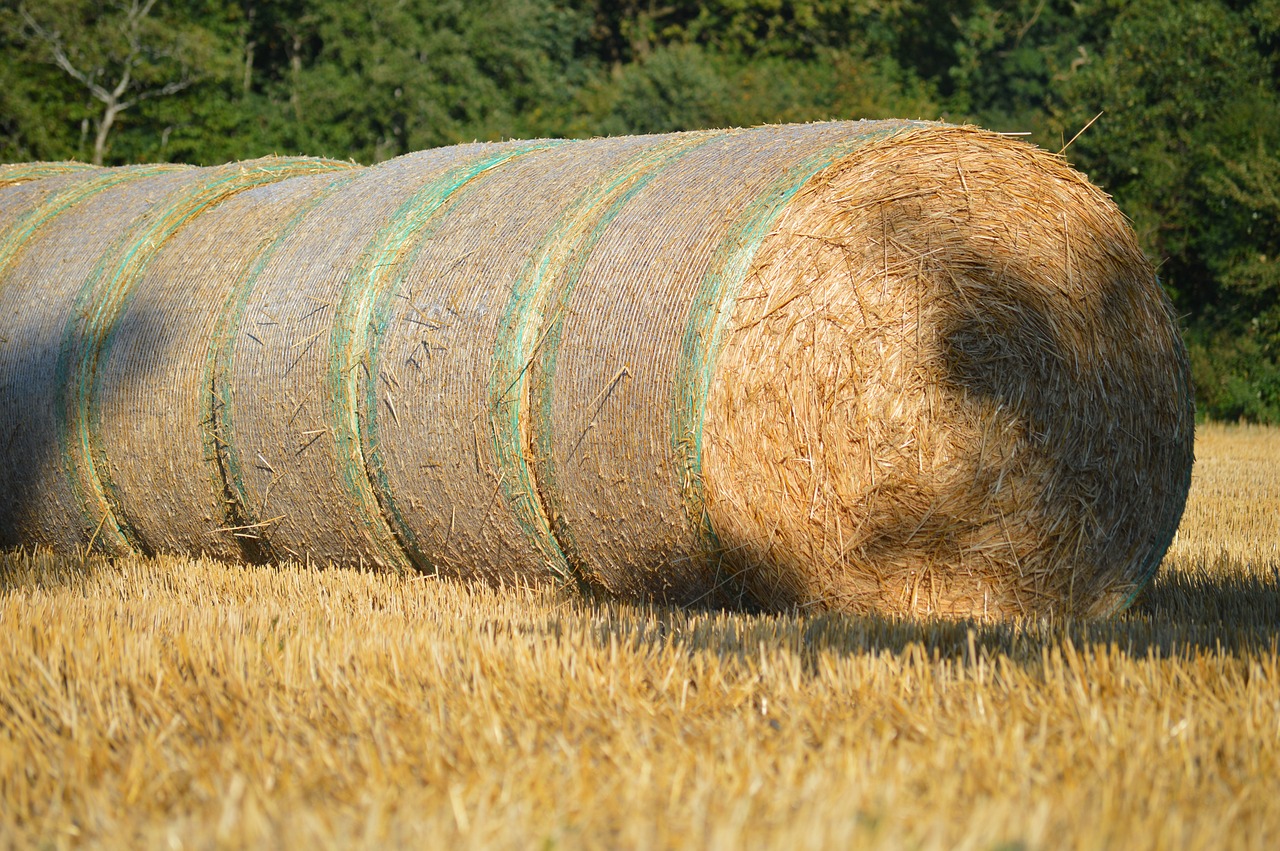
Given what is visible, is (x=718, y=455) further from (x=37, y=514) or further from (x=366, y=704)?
(x=37, y=514)

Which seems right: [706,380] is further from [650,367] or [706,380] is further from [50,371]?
[50,371]

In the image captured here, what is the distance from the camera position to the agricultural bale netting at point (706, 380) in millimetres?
5195

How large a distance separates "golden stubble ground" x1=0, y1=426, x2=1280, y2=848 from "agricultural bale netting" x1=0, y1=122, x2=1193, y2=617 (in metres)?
0.52

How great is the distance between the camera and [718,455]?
5.05m

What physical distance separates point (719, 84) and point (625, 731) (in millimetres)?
28346

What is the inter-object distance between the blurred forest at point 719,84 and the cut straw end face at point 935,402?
11611mm

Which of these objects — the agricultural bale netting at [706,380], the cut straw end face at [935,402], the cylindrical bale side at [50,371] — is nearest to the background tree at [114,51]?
the cylindrical bale side at [50,371]

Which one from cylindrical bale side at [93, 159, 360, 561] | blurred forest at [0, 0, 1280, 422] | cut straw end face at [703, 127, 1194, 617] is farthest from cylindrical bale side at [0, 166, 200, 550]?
blurred forest at [0, 0, 1280, 422]

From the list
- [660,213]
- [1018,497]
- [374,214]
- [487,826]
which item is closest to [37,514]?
[374,214]

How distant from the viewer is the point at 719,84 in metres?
30.4

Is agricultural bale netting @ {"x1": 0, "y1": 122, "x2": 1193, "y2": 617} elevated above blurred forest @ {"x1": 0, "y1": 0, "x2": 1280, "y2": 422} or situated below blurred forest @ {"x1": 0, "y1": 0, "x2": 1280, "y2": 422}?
below

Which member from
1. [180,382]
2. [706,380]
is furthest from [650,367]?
[180,382]

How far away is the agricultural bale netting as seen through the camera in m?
5.20

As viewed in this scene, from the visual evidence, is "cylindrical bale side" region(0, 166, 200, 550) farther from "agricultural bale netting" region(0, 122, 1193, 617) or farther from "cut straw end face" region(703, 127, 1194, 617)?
"cut straw end face" region(703, 127, 1194, 617)
